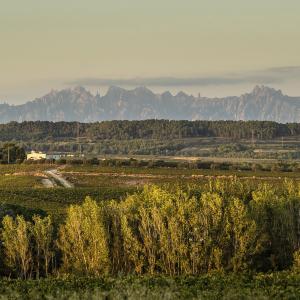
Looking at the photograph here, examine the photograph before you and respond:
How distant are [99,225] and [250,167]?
12617cm

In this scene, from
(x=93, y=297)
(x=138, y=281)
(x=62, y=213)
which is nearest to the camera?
(x=93, y=297)

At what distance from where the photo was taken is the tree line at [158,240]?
6150 cm

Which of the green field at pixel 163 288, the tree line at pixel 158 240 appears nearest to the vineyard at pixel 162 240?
the tree line at pixel 158 240

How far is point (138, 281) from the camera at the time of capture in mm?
49188

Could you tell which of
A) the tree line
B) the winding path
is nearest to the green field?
the tree line

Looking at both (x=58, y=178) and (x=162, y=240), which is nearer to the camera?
(x=162, y=240)

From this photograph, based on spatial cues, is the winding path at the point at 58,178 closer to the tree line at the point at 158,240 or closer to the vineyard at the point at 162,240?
the vineyard at the point at 162,240

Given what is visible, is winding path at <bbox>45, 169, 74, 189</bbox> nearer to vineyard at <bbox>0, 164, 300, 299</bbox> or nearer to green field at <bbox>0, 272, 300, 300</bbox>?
vineyard at <bbox>0, 164, 300, 299</bbox>

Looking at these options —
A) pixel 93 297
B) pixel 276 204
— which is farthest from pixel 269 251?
pixel 93 297

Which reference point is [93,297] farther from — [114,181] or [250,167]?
[250,167]

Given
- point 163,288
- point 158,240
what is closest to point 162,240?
point 158,240

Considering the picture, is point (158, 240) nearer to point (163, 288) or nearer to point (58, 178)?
point (163, 288)

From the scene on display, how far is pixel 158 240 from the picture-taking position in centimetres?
6281

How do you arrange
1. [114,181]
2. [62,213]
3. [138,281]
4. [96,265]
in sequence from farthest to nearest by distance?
[114,181], [62,213], [96,265], [138,281]
